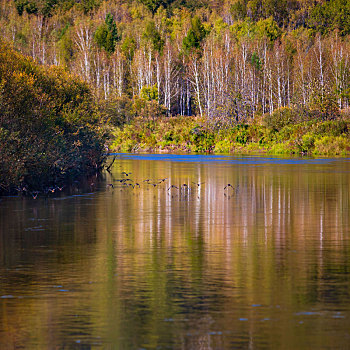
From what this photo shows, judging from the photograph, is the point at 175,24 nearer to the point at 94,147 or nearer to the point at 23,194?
the point at 94,147

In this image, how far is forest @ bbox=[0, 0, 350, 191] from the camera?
82.2 metres

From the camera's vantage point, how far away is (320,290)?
523 inches

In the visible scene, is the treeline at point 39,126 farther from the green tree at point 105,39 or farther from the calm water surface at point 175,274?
the green tree at point 105,39

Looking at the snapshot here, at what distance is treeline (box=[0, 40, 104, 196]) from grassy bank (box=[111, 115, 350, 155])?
115ft

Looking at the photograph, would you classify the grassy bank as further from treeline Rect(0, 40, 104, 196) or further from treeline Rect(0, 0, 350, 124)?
treeline Rect(0, 40, 104, 196)

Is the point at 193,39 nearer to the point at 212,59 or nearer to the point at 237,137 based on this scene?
the point at 212,59

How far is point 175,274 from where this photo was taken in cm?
1480

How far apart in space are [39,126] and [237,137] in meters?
53.6

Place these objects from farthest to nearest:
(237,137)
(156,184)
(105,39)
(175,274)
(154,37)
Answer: (105,39) → (154,37) → (237,137) → (156,184) → (175,274)

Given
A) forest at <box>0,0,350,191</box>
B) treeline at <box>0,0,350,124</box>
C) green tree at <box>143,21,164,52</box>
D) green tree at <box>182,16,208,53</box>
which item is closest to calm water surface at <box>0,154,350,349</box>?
forest at <box>0,0,350,191</box>

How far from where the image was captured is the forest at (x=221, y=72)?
82188 mm

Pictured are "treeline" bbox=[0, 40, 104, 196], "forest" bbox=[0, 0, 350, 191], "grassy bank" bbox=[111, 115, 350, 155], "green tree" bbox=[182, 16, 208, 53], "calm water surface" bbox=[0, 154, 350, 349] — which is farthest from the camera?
"green tree" bbox=[182, 16, 208, 53]

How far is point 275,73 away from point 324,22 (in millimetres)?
41874

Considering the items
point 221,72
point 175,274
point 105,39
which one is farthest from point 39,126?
point 105,39
